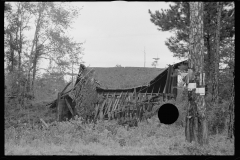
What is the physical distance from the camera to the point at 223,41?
18500mm

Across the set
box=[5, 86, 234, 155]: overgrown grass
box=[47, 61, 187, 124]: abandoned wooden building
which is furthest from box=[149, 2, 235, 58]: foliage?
box=[5, 86, 234, 155]: overgrown grass

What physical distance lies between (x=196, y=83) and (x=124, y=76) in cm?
1301

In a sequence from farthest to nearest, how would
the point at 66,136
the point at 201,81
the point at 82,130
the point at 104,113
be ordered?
the point at 104,113
the point at 82,130
the point at 66,136
the point at 201,81

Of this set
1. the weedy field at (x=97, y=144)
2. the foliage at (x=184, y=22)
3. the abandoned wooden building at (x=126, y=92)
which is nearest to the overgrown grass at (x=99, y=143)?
the weedy field at (x=97, y=144)

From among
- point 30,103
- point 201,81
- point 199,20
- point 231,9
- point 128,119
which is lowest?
point 128,119

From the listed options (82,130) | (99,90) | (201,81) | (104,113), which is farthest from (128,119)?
(201,81)

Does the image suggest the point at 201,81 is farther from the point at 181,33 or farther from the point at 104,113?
the point at 104,113

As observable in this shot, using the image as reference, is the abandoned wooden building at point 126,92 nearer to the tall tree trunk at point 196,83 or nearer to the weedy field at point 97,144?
the weedy field at point 97,144

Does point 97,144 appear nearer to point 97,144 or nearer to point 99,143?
point 97,144

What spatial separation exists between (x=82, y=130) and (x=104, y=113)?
767 cm

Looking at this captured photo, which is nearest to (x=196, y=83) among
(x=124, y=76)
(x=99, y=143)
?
(x=99, y=143)

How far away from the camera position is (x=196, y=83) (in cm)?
905

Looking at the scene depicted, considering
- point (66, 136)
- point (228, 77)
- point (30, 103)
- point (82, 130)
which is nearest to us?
point (66, 136)

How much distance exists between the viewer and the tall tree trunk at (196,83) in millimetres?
9070
